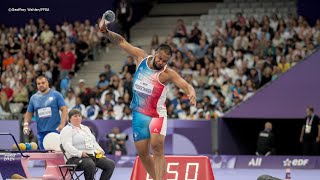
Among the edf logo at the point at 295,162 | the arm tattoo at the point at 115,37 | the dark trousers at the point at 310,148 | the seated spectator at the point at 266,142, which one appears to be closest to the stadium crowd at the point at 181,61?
the seated spectator at the point at 266,142

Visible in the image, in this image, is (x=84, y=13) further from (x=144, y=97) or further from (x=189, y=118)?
(x=144, y=97)

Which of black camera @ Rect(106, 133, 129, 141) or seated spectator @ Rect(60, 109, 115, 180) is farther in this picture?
black camera @ Rect(106, 133, 129, 141)

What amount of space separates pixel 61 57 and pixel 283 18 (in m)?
7.50

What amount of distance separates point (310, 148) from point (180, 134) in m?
3.64

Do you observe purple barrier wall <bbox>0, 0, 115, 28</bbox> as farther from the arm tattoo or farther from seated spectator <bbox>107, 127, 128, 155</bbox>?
the arm tattoo

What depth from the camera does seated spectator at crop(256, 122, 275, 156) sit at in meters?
23.3

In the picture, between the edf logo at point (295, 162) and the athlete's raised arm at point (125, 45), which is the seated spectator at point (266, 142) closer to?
the edf logo at point (295, 162)

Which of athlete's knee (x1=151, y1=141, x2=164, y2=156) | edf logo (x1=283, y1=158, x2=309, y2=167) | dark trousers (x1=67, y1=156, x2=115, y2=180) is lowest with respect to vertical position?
edf logo (x1=283, y1=158, x2=309, y2=167)

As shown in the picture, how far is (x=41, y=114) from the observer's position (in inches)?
595

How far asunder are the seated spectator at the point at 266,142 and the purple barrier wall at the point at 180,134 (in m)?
1.44

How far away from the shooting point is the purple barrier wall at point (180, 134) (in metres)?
23.1

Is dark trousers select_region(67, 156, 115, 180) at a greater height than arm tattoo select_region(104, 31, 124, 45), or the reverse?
arm tattoo select_region(104, 31, 124, 45)

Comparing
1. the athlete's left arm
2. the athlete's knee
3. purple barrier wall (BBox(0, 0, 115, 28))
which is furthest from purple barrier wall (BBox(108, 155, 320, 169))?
the athlete's left arm

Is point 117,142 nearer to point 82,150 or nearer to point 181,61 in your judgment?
point 181,61
